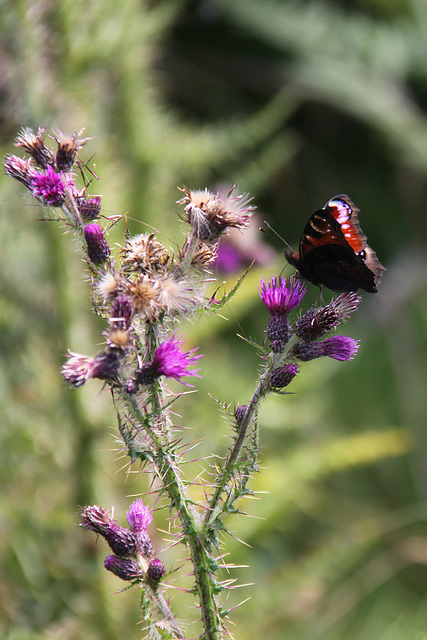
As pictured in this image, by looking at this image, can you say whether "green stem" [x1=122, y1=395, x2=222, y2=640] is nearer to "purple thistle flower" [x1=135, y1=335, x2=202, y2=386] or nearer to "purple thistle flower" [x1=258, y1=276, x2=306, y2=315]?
"purple thistle flower" [x1=135, y1=335, x2=202, y2=386]

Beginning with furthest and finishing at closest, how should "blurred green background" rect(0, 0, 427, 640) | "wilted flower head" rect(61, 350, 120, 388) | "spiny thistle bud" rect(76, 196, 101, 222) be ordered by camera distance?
"blurred green background" rect(0, 0, 427, 640) → "spiny thistle bud" rect(76, 196, 101, 222) → "wilted flower head" rect(61, 350, 120, 388)

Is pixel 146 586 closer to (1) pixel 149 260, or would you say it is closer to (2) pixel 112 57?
(1) pixel 149 260

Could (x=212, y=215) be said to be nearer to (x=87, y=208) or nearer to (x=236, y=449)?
(x=87, y=208)

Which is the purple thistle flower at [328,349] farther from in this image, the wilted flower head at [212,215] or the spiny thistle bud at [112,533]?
the spiny thistle bud at [112,533]

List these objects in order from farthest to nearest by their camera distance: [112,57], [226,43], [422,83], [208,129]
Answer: [422,83] < [226,43] < [208,129] < [112,57]

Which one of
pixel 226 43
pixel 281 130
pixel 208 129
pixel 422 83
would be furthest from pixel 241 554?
pixel 422 83

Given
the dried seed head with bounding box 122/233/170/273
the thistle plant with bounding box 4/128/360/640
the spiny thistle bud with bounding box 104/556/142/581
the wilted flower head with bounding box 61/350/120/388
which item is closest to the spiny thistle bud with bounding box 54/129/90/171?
the thistle plant with bounding box 4/128/360/640

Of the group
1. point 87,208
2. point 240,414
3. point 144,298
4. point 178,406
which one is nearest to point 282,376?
point 240,414
